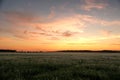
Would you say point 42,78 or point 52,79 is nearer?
point 52,79

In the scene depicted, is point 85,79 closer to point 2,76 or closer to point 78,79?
point 78,79

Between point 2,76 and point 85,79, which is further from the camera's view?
point 2,76

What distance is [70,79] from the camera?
1109cm

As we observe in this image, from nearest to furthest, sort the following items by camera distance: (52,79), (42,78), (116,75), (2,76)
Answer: (52,79) < (42,78) < (2,76) < (116,75)

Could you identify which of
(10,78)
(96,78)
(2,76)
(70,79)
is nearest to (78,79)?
(70,79)

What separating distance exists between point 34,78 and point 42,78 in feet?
1.79

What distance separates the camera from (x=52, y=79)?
35.1 ft

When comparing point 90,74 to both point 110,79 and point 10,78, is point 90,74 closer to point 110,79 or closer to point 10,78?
point 110,79

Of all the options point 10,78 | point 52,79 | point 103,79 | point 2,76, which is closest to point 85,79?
point 103,79

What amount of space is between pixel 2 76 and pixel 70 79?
15.0 ft

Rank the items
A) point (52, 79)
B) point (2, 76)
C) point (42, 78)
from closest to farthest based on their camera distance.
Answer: point (52, 79)
point (42, 78)
point (2, 76)

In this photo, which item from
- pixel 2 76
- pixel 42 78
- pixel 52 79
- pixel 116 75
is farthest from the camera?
pixel 116 75

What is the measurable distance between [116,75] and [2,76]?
7821 mm

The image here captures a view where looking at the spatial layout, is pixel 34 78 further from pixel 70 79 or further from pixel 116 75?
pixel 116 75
